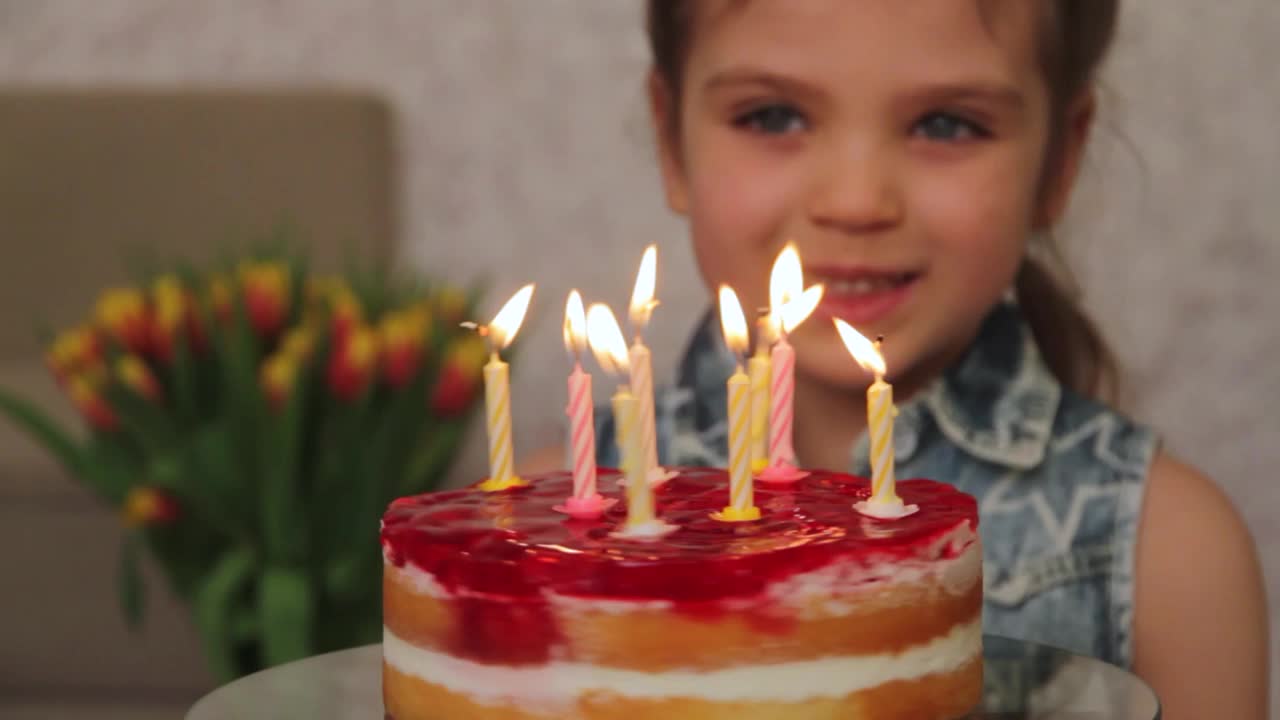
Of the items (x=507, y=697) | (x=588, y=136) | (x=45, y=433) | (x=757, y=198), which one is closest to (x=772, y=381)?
(x=507, y=697)

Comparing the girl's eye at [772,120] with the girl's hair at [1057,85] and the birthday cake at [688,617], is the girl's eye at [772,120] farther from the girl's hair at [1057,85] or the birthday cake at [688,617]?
the birthday cake at [688,617]

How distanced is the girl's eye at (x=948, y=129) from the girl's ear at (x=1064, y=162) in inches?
4.7

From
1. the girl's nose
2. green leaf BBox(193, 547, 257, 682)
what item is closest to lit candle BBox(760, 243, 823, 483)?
the girl's nose

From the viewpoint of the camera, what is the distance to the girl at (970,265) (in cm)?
112

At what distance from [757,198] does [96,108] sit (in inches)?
59.0

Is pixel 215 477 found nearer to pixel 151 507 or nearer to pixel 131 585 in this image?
pixel 151 507

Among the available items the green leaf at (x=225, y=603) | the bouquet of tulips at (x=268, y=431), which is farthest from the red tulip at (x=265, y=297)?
the green leaf at (x=225, y=603)

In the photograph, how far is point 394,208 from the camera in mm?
2334

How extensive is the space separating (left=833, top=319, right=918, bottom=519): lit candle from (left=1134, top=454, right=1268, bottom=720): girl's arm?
0.55m

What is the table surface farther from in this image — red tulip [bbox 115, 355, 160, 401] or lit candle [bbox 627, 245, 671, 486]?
red tulip [bbox 115, 355, 160, 401]

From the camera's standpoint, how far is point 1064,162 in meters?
1.29

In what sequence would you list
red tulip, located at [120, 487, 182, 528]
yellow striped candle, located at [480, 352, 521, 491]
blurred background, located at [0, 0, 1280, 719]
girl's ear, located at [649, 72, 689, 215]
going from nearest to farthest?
1. yellow striped candle, located at [480, 352, 521, 491]
2. girl's ear, located at [649, 72, 689, 215]
3. red tulip, located at [120, 487, 182, 528]
4. blurred background, located at [0, 0, 1280, 719]

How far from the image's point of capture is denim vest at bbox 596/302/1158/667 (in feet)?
3.80

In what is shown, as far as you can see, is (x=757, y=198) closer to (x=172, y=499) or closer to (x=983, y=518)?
(x=983, y=518)
